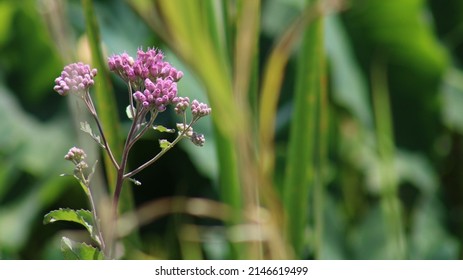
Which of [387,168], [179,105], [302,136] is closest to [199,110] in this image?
[179,105]

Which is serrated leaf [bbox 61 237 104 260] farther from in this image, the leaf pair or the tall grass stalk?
the tall grass stalk

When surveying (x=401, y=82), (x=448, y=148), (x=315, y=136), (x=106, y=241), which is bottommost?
(x=106, y=241)

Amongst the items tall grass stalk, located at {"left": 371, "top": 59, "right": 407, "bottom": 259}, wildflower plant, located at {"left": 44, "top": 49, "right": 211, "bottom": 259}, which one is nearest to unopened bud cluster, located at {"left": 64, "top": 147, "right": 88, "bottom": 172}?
wildflower plant, located at {"left": 44, "top": 49, "right": 211, "bottom": 259}

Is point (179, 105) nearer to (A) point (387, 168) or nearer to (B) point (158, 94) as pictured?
(B) point (158, 94)

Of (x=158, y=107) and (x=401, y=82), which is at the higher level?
(x=401, y=82)

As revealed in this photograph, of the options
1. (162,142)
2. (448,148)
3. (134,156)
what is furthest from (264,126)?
(448,148)

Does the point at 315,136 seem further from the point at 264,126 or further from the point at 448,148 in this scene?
the point at 448,148

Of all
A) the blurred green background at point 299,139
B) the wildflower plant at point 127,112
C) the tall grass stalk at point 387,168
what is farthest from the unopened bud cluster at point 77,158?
the tall grass stalk at point 387,168

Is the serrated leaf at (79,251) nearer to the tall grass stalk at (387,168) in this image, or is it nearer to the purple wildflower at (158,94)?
the purple wildflower at (158,94)
